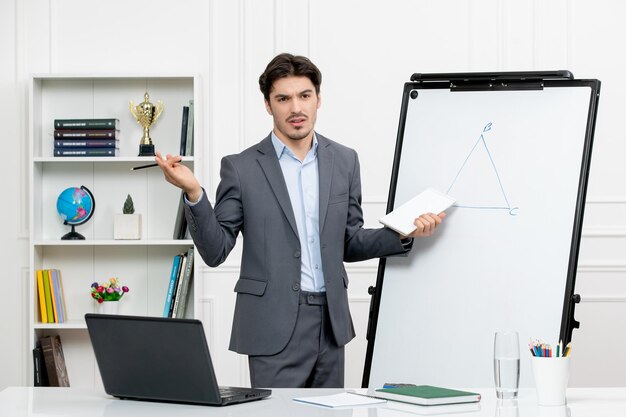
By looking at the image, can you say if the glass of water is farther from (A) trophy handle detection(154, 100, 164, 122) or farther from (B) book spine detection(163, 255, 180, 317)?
(A) trophy handle detection(154, 100, 164, 122)

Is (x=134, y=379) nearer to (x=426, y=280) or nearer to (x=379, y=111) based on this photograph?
(x=426, y=280)

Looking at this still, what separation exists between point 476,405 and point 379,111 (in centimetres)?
267

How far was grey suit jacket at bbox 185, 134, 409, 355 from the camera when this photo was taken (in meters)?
2.62

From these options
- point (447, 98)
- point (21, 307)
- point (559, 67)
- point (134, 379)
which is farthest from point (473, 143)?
point (21, 307)

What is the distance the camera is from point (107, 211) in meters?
4.33

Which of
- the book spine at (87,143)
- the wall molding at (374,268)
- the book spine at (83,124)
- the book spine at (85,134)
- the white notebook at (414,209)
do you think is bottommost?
the wall molding at (374,268)

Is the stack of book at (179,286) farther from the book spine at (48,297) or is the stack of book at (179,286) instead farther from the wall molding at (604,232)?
the wall molding at (604,232)

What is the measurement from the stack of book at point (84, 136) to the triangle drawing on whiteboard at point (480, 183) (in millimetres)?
2078

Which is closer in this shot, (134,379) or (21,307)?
(134,379)

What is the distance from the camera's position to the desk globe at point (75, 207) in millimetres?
4199

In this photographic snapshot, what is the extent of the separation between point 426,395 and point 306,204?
1092 millimetres

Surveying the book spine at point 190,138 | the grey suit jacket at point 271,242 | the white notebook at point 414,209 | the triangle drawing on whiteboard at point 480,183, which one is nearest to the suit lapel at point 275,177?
the grey suit jacket at point 271,242

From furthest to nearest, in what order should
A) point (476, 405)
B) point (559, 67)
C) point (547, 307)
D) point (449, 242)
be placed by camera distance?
point (559, 67) → point (449, 242) → point (547, 307) → point (476, 405)

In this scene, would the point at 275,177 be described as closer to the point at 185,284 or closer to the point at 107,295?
the point at 185,284
